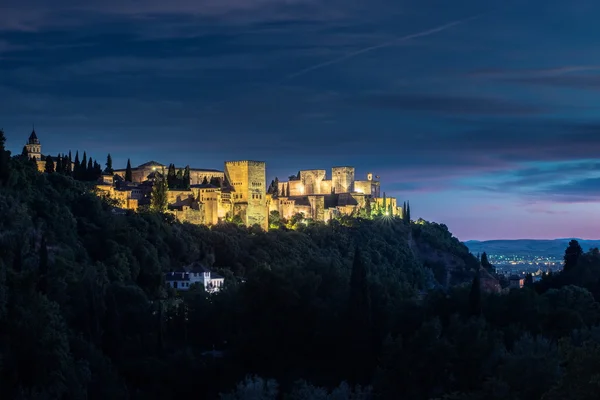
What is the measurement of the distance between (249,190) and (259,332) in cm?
6290

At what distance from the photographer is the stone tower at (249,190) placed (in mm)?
108562

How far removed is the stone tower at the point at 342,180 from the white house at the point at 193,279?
6605cm

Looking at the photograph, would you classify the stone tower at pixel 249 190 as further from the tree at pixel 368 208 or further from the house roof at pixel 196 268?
the house roof at pixel 196 268

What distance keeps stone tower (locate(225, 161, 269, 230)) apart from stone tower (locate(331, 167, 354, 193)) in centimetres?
3045

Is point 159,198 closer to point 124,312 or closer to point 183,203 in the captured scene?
point 183,203

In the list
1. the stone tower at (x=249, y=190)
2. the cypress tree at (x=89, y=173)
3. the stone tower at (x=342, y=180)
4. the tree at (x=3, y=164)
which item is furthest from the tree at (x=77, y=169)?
the stone tower at (x=342, y=180)

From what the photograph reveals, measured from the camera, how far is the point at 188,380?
45.5 m

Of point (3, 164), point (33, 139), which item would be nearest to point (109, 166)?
point (33, 139)

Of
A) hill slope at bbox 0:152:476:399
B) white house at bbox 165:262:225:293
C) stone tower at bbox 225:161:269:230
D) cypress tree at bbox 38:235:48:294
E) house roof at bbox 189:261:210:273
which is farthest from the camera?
stone tower at bbox 225:161:269:230

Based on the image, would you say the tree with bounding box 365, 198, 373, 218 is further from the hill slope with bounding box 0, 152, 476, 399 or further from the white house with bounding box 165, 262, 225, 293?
the hill slope with bounding box 0, 152, 476, 399

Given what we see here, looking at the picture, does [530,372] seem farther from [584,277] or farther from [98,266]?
[584,277]

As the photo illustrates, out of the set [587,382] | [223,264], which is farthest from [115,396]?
[223,264]

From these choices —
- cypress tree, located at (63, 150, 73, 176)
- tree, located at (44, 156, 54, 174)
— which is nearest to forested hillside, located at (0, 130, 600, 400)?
tree, located at (44, 156, 54, 174)

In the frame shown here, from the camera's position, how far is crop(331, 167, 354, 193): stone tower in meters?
142
